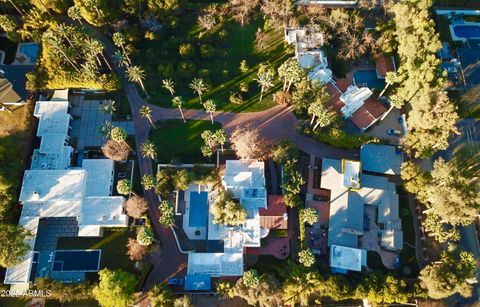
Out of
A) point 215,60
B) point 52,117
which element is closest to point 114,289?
point 52,117

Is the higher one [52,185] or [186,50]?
[186,50]

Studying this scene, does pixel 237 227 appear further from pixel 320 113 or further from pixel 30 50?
pixel 30 50

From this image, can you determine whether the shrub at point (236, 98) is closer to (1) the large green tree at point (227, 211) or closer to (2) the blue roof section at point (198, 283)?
(1) the large green tree at point (227, 211)

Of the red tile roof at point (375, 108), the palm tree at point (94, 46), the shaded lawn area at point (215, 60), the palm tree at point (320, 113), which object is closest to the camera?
the palm tree at point (320, 113)

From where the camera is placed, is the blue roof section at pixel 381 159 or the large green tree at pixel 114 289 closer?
the large green tree at pixel 114 289

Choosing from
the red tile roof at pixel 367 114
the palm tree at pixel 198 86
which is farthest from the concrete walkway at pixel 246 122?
the red tile roof at pixel 367 114

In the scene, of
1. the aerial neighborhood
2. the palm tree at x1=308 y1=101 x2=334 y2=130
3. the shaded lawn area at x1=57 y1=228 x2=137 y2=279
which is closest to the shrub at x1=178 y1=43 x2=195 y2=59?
the aerial neighborhood

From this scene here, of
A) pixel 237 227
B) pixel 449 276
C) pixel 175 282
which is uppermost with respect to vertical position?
pixel 237 227

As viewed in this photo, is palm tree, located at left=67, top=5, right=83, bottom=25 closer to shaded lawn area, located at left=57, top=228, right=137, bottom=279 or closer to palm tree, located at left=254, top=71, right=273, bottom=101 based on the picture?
palm tree, located at left=254, top=71, right=273, bottom=101
